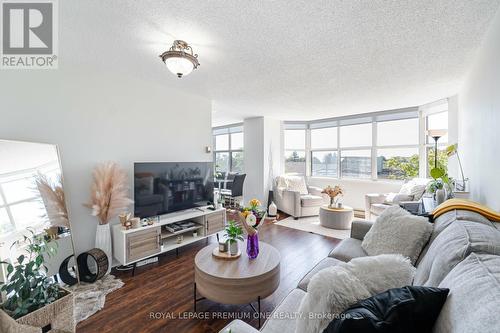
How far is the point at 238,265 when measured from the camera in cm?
183

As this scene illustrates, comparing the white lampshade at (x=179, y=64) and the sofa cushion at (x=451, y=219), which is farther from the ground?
the white lampshade at (x=179, y=64)

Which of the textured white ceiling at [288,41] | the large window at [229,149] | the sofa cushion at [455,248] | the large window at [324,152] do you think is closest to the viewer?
the sofa cushion at [455,248]

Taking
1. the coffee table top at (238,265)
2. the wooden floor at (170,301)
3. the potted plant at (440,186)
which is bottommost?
the wooden floor at (170,301)

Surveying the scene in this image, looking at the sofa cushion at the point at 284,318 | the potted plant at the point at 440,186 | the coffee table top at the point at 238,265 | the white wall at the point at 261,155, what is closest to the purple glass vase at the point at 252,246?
the coffee table top at the point at 238,265

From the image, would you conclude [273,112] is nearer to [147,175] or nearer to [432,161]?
[147,175]

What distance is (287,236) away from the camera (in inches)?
146

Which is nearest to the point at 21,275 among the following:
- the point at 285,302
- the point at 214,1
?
the point at 285,302

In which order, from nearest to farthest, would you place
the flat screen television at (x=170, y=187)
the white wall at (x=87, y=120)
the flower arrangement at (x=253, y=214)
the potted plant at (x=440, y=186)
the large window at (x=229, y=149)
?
the flower arrangement at (x=253, y=214), the white wall at (x=87, y=120), the potted plant at (x=440, y=186), the flat screen television at (x=170, y=187), the large window at (x=229, y=149)

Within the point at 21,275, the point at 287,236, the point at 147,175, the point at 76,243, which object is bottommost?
the point at 287,236

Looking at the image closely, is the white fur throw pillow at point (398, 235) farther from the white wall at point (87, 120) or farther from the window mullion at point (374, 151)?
the window mullion at point (374, 151)

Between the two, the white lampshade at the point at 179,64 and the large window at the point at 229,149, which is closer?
the white lampshade at the point at 179,64

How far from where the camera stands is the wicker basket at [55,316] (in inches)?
53.1

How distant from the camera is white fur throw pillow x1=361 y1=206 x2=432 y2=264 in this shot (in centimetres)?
155

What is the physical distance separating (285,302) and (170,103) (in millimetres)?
3042
